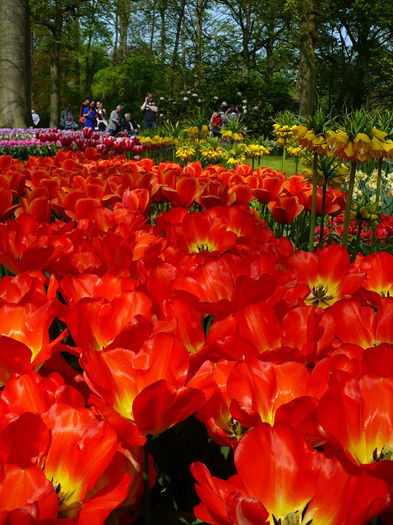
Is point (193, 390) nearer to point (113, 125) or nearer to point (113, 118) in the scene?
point (113, 125)

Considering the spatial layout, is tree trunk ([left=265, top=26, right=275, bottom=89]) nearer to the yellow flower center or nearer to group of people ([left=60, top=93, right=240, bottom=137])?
group of people ([left=60, top=93, right=240, bottom=137])

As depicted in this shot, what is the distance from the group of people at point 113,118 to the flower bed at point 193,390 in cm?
1566

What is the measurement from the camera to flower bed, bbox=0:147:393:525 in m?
0.57

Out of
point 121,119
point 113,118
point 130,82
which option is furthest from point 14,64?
point 130,82

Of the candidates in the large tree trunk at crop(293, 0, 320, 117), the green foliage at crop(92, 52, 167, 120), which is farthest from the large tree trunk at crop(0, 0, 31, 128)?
the green foliage at crop(92, 52, 167, 120)

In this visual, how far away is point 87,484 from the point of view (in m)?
0.59

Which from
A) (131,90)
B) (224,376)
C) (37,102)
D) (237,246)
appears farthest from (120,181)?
(37,102)

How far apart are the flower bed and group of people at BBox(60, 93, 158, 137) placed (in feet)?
51.4

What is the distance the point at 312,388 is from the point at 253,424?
0.30 feet

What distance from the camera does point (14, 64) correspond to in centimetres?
1384

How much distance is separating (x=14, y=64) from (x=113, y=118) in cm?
343

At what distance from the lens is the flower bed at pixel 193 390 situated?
570mm

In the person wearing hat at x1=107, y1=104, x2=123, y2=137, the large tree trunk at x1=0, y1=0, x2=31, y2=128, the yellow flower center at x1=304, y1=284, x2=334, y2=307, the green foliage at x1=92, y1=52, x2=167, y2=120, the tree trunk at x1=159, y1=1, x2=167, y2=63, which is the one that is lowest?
the yellow flower center at x1=304, y1=284, x2=334, y2=307

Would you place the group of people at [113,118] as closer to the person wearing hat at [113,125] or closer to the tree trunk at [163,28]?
the person wearing hat at [113,125]
